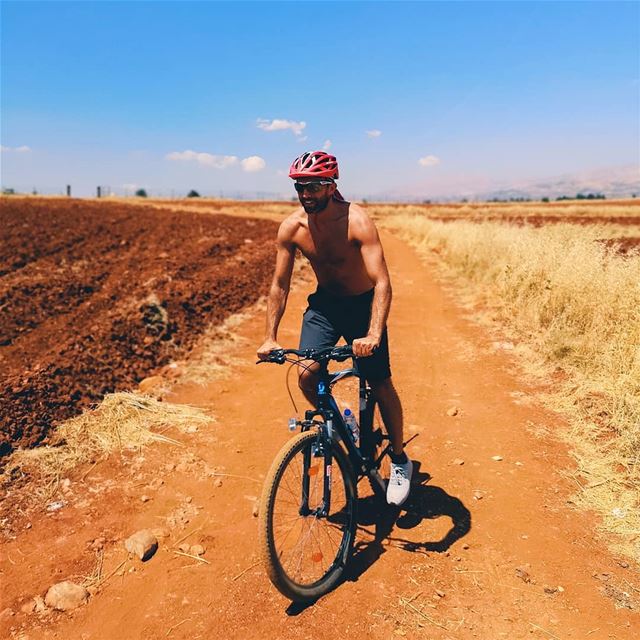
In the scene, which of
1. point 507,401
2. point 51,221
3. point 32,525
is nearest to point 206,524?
point 32,525

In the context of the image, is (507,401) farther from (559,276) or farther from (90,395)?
(90,395)

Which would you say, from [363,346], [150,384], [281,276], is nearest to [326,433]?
[363,346]

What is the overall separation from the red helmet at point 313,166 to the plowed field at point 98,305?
→ 136 inches

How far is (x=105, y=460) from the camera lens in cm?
419

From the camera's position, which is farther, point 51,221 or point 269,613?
point 51,221

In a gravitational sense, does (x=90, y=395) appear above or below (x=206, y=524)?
above

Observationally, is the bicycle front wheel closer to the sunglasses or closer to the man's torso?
the man's torso

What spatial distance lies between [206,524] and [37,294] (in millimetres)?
7454

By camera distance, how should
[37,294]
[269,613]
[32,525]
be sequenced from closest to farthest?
1. [269,613]
2. [32,525]
3. [37,294]

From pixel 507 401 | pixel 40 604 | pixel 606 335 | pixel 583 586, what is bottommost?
pixel 40 604

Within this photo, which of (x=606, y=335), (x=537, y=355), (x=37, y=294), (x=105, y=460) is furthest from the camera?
(x=37, y=294)

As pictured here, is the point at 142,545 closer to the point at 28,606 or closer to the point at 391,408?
the point at 28,606

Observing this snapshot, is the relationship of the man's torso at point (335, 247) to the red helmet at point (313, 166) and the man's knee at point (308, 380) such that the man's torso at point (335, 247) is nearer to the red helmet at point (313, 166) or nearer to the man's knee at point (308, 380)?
the red helmet at point (313, 166)

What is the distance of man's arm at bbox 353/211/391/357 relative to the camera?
2.82 meters
